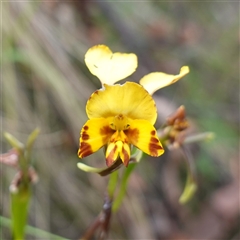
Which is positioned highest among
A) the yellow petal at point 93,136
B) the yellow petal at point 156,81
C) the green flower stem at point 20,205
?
the yellow petal at point 156,81

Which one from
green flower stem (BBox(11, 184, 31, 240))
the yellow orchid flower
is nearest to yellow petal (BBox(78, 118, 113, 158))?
the yellow orchid flower

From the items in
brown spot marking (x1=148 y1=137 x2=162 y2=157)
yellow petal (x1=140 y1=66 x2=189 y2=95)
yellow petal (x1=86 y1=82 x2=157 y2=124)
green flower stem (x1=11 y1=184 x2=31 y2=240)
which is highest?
yellow petal (x1=140 y1=66 x2=189 y2=95)

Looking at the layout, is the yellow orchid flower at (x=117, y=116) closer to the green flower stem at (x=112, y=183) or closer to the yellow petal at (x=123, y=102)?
the yellow petal at (x=123, y=102)

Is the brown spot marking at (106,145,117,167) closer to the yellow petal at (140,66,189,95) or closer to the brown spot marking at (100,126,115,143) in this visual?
the brown spot marking at (100,126,115,143)

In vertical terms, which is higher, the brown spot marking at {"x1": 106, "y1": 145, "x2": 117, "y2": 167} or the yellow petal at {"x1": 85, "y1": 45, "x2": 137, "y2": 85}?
the yellow petal at {"x1": 85, "y1": 45, "x2": 137, "y2": 85}

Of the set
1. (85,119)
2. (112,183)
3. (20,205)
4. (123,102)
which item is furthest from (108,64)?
(85,119)

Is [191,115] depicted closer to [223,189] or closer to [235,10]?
[223,189]

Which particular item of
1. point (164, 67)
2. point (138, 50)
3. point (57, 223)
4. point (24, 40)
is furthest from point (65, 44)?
point (57, 223)

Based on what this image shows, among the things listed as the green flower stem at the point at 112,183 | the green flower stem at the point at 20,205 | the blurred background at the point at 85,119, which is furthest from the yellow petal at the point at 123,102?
the blurred background at the point at 85,119
